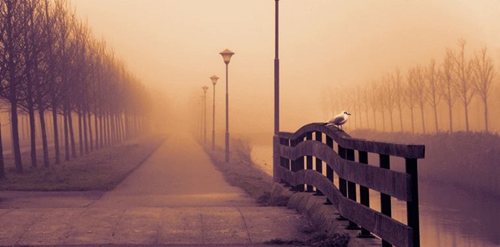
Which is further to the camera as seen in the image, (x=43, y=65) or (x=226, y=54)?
(x=226, y=54)

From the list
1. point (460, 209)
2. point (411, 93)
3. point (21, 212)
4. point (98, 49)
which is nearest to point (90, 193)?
point (21, 212)

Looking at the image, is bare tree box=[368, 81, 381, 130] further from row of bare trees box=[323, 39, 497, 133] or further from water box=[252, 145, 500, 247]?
water box=[252, 145, 500, 247]

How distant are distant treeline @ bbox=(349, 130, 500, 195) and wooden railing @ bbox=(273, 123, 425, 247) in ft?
54.5

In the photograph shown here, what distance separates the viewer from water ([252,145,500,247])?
16.0 metres

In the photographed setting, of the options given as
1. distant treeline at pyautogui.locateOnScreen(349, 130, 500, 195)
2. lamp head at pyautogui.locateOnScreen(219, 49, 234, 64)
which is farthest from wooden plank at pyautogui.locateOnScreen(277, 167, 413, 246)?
lamp head at pyautogui.locateOnScreen(219, 49, 234, 64)

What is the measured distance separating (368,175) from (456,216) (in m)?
13.4

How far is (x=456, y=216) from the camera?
2036 cm

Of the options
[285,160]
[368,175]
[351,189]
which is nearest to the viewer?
[368,175]

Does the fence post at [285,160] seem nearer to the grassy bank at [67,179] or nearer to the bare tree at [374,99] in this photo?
the grassy bank at [67,179]

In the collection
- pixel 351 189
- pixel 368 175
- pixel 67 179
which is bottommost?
pixel 67 179

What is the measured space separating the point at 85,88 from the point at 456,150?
20.0m

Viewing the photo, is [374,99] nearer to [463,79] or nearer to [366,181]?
[463,79]

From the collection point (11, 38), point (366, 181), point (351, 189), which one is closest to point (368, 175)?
point (366, 181)

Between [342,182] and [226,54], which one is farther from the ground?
[226,54]
